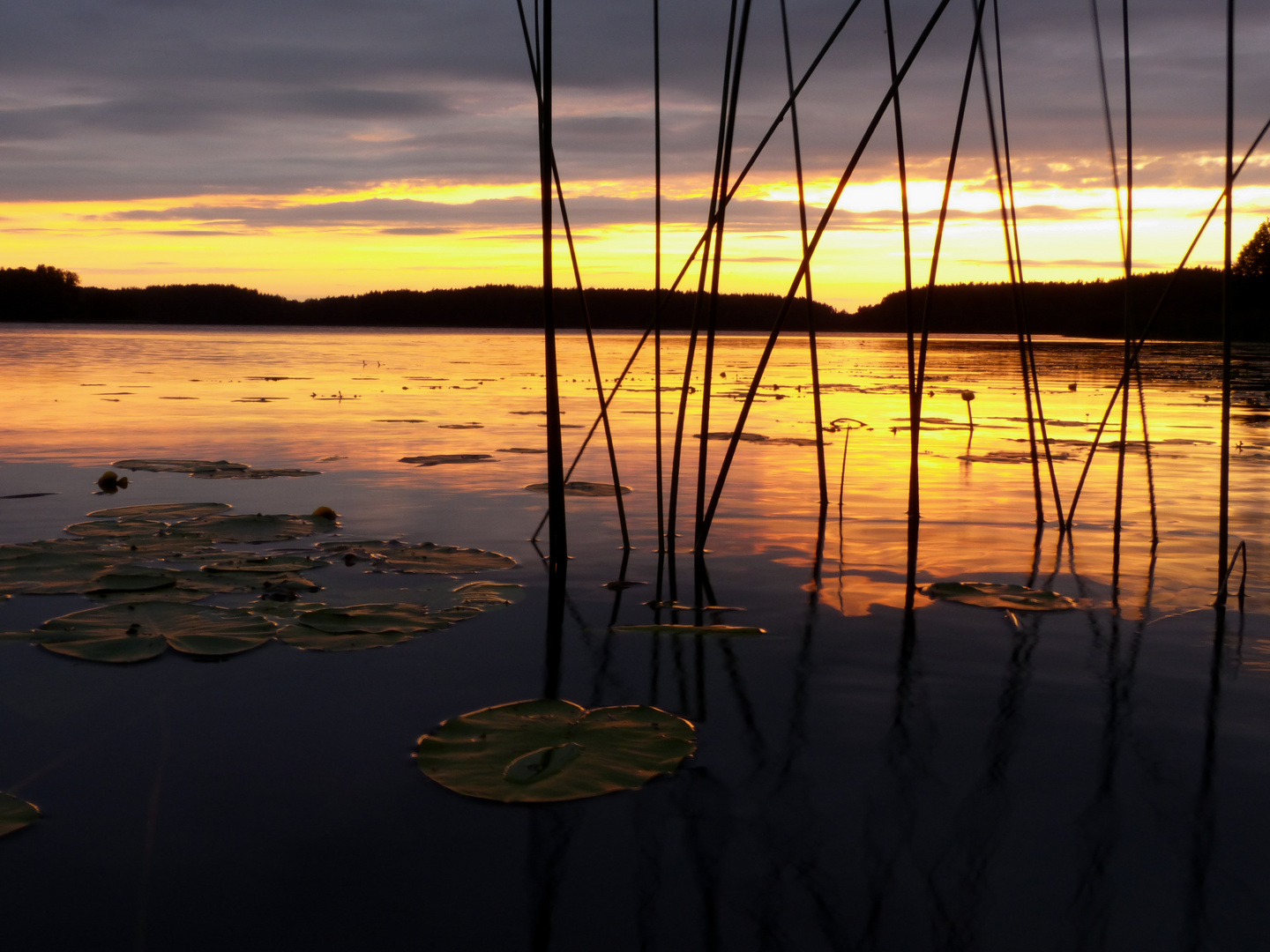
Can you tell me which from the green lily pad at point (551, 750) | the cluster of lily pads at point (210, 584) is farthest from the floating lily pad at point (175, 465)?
the green lily pad at point (551, 750)

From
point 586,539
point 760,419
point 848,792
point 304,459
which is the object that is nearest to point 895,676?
point 848,792

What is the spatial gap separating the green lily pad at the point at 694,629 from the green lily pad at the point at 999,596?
0.86m

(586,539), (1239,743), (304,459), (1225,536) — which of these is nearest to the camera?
(1239,743)

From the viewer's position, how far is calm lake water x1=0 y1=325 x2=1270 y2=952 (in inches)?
68.1

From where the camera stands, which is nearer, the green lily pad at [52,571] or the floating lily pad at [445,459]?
the green lily pad at [52,571]

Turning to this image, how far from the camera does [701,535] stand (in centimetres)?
385

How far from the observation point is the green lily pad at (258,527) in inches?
172

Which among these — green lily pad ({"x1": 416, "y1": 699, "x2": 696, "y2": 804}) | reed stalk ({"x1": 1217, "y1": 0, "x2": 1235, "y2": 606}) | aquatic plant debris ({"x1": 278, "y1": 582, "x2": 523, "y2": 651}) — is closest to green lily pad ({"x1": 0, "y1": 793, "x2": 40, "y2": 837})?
green lily pad ({"x1": 416, "y1": 699, "x2": 696, "y2": 804})

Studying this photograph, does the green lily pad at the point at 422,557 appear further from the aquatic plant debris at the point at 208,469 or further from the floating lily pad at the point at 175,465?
the floating lily pad at the point at 175,465

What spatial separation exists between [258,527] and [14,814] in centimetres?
271

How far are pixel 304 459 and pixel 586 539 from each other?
3.33 m

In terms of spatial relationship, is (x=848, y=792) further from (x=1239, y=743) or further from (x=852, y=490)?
(x=852, y=490)

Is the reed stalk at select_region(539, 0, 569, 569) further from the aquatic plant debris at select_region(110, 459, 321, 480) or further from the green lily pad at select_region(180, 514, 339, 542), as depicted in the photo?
the aquatic plant debris at select_region(110, 459, 321, 480)

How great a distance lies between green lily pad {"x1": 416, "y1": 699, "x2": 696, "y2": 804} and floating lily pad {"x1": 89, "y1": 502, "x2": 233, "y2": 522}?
296 centimetres
